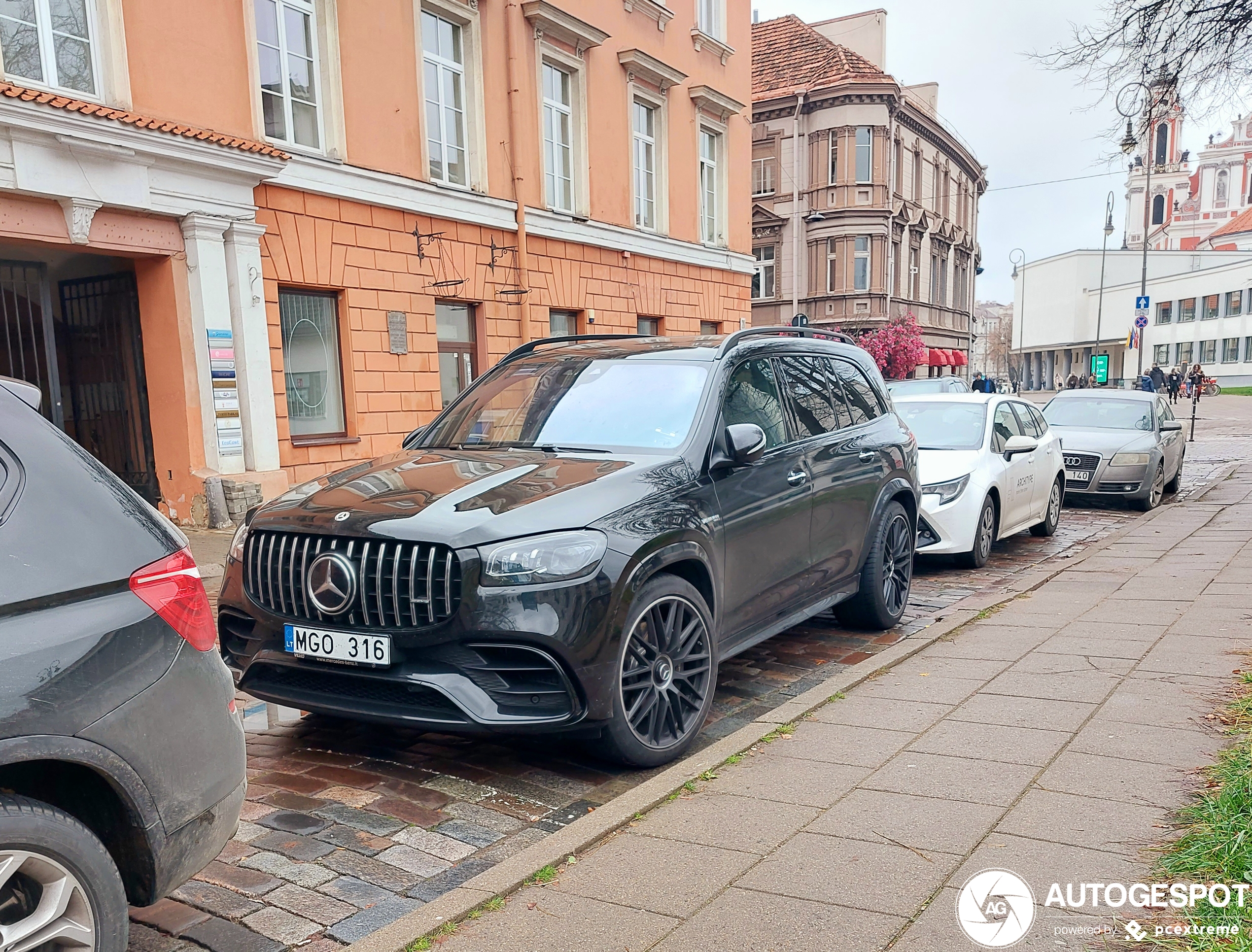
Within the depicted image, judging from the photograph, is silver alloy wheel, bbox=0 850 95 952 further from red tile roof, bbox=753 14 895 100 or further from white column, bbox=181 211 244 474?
red tile roof, bbox=753 14 895 100

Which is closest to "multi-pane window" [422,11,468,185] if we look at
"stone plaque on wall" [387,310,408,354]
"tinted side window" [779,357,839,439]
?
"stone plaque on wall" [387,310,408,354]

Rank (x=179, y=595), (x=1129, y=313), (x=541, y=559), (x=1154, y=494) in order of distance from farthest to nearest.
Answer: (x=1129, y=313), (x=1154, y=494), (x=541, y=559), (x=179, y=595)

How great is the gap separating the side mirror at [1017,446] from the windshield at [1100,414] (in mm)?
4192

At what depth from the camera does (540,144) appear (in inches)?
628

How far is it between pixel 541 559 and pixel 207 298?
28.1 feet

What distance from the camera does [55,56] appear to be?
9.59 m

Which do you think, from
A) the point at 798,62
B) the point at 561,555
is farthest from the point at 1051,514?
the point at 798,62

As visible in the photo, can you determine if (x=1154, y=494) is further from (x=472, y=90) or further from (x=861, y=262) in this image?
(x=861, y=262)


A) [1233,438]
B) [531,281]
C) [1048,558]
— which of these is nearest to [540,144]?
[531,281]

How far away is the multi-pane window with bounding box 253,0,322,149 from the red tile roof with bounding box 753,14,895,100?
92.7ft

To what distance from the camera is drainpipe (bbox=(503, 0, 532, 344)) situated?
49.6 feet

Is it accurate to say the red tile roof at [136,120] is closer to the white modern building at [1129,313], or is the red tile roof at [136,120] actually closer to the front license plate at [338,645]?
the front license plate at [338,645]

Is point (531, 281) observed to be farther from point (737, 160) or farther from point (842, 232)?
point (842, 232)

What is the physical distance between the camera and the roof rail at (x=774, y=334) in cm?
512
